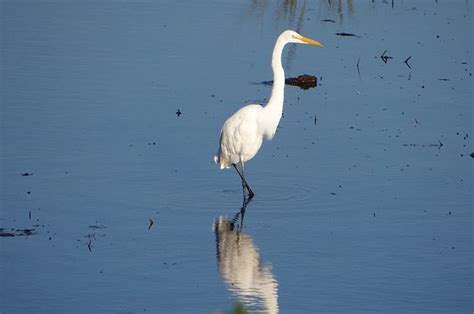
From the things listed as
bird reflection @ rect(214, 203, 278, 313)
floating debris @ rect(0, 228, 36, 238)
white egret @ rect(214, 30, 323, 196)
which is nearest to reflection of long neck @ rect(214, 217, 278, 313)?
bird reflection @ rect(214, 203, 278, 313)

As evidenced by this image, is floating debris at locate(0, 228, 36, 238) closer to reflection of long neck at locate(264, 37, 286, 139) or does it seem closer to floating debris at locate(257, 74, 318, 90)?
reflection of long neck at locate(264, 37, 286, 139)

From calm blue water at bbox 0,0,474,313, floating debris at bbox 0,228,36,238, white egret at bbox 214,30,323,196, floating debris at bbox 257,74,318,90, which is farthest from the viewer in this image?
floating debris at bbox 257,74,318,90

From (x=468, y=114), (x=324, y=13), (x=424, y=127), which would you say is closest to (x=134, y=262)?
(x=424, y=127)

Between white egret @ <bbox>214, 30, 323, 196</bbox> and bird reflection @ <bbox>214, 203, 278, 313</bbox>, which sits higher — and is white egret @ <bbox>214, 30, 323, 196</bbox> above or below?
above

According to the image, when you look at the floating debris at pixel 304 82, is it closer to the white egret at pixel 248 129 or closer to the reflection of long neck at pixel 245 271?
the white egret at pixel 248 129

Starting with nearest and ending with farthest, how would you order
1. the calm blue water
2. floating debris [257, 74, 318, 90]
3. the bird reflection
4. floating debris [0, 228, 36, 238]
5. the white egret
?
the bird reflection, the calm blue water, floating debris [0, 228, 36, 238], the white egret, floating debris [257, 74, 318, 90]

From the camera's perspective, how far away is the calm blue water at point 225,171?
773 centimetres

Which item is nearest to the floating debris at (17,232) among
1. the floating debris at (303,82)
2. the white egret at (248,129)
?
the white egret at (248,129)

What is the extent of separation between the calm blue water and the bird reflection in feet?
0.06

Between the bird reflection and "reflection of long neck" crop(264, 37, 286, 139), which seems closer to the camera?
the bird reflection

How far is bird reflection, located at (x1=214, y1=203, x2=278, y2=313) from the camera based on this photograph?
741 centimetres

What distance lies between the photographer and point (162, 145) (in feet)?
36.2

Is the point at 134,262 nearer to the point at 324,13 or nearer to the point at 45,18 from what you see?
the point at 45,18

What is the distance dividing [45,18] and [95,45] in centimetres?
180
